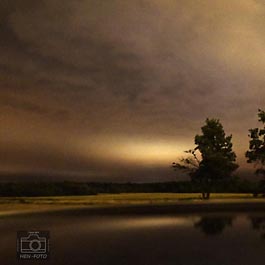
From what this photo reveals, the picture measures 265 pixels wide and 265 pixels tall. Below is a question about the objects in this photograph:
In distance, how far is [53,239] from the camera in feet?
73.1

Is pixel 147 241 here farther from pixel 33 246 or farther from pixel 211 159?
pixel 211 159

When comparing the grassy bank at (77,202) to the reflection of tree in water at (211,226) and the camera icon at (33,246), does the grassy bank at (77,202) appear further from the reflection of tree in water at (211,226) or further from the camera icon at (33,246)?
the camera icon at (33,246)

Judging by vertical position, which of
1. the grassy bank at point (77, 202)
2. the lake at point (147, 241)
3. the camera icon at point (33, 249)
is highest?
the grassy bank at point (77, 202)

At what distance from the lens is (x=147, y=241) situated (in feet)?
69.1

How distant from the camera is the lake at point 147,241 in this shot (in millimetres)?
16192

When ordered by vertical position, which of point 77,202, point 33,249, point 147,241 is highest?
point 77,202

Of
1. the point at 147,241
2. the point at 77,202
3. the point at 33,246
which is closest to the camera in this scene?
the point at 33,246

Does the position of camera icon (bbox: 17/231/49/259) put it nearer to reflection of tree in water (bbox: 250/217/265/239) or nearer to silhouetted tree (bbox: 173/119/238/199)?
reflection of tree in water (bbox: 250/217/265/239)

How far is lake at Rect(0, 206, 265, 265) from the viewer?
53.1 ft

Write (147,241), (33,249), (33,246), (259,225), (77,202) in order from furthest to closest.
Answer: (77,202) < (259,225) < (147,241) < (33,246) < (33,249)

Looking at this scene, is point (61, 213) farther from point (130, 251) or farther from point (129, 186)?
point (129, 186)

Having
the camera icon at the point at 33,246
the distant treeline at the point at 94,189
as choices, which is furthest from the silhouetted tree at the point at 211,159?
the camera icon at the point at 33,246

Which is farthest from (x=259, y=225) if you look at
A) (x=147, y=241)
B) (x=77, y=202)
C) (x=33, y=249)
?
(x=77, y=202)

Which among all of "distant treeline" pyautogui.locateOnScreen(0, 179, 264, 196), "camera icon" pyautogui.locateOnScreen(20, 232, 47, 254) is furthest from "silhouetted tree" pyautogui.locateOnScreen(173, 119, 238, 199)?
"camera icon" pyautogui.locateOnScreen(20, 232, 47, 254)
